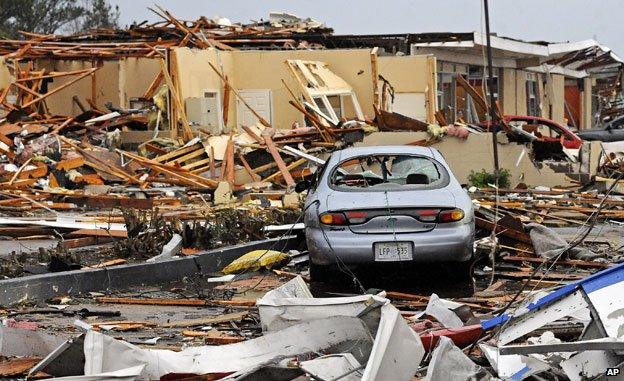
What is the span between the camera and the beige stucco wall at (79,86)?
32031 mm

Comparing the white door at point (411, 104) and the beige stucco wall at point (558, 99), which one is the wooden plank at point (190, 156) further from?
the beige stucco wall at point (558, 99)

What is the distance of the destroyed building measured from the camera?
7.47 meters

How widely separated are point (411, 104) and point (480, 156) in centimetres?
704

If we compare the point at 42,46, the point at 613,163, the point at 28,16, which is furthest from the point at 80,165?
the point at 28,16

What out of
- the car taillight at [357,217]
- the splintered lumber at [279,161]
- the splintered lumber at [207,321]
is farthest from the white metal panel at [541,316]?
the splintered lumber at [279,161]

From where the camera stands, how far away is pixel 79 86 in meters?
32.6

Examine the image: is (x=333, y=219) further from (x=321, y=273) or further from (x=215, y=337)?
(x=215, y=337)

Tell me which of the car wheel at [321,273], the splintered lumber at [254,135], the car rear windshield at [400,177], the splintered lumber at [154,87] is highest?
the car rear windshield at [400,177]

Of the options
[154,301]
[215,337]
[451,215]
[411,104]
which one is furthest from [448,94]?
[215,337]

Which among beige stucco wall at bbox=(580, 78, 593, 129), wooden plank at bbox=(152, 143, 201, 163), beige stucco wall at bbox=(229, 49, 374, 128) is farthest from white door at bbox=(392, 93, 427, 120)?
beige stucco wall at bbox=(580, 78, 593, 129)

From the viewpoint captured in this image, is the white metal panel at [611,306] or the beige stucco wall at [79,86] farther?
the beige stucco wall at [79,86]

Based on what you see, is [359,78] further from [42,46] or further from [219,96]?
[42,46]

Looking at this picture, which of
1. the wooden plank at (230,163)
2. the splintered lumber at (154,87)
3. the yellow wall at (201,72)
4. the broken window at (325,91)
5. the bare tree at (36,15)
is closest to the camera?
the wooden plank at (230,163)

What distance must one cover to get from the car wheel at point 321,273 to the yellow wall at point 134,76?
18900mm
